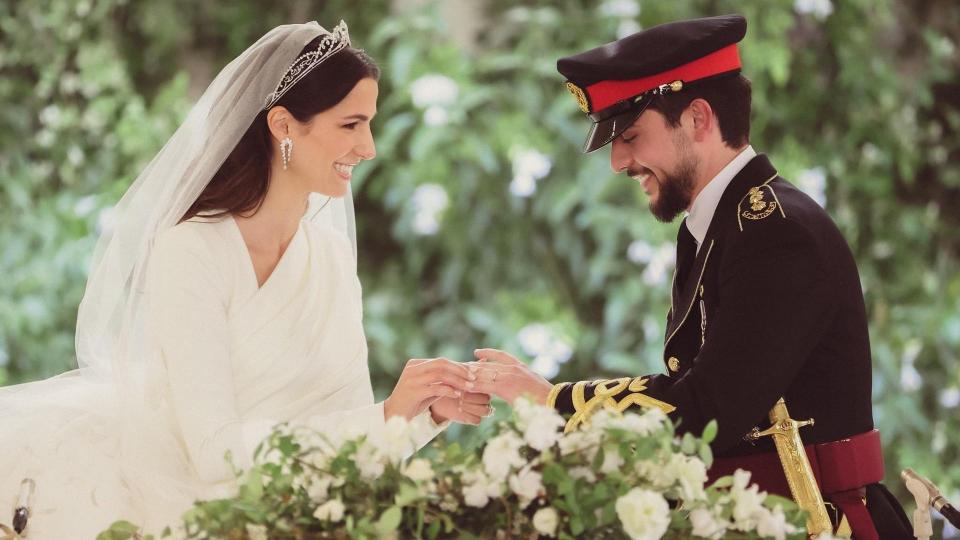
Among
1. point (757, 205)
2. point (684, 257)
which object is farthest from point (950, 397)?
point (757, 205)

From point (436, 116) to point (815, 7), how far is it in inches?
52.9

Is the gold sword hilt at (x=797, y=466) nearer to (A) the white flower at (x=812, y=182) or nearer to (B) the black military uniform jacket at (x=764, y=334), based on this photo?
(B) the black military uniform jacket at (x=764, y=334)

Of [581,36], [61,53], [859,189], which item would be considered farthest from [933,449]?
[61,53]

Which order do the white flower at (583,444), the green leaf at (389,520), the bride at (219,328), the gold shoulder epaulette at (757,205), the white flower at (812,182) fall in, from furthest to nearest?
the white flower at (812,182), the bride at (219,328), the gold shoulder epaulette at (757,205), the white flower at (583,444), the green leaf at (389,520)

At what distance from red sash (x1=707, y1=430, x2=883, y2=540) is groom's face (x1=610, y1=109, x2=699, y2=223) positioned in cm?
49

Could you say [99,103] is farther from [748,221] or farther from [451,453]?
[451,453]

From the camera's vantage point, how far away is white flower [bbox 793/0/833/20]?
13.3 feet

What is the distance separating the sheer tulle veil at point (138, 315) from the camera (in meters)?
2.18

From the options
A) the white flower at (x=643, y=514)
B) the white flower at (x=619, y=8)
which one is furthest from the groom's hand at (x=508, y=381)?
the white flower at (x=619, y=8)

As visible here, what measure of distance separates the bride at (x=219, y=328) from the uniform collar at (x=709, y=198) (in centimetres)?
49

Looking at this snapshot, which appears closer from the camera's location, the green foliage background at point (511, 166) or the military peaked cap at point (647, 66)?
the military peaked cap at point (647, 66)

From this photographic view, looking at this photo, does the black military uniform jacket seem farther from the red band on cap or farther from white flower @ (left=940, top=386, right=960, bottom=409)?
white flower @ (left=940, top=386, right=960, bottom=409)

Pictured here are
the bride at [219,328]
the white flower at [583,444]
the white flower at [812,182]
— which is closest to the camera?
the white flower at [583,444]

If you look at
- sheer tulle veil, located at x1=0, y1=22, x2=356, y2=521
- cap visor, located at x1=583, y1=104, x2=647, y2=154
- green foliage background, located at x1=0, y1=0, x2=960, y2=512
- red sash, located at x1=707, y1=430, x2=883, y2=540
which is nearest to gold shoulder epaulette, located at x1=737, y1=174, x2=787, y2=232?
cap visor, located at x1=583, y1=104, x2=647, y2=154
